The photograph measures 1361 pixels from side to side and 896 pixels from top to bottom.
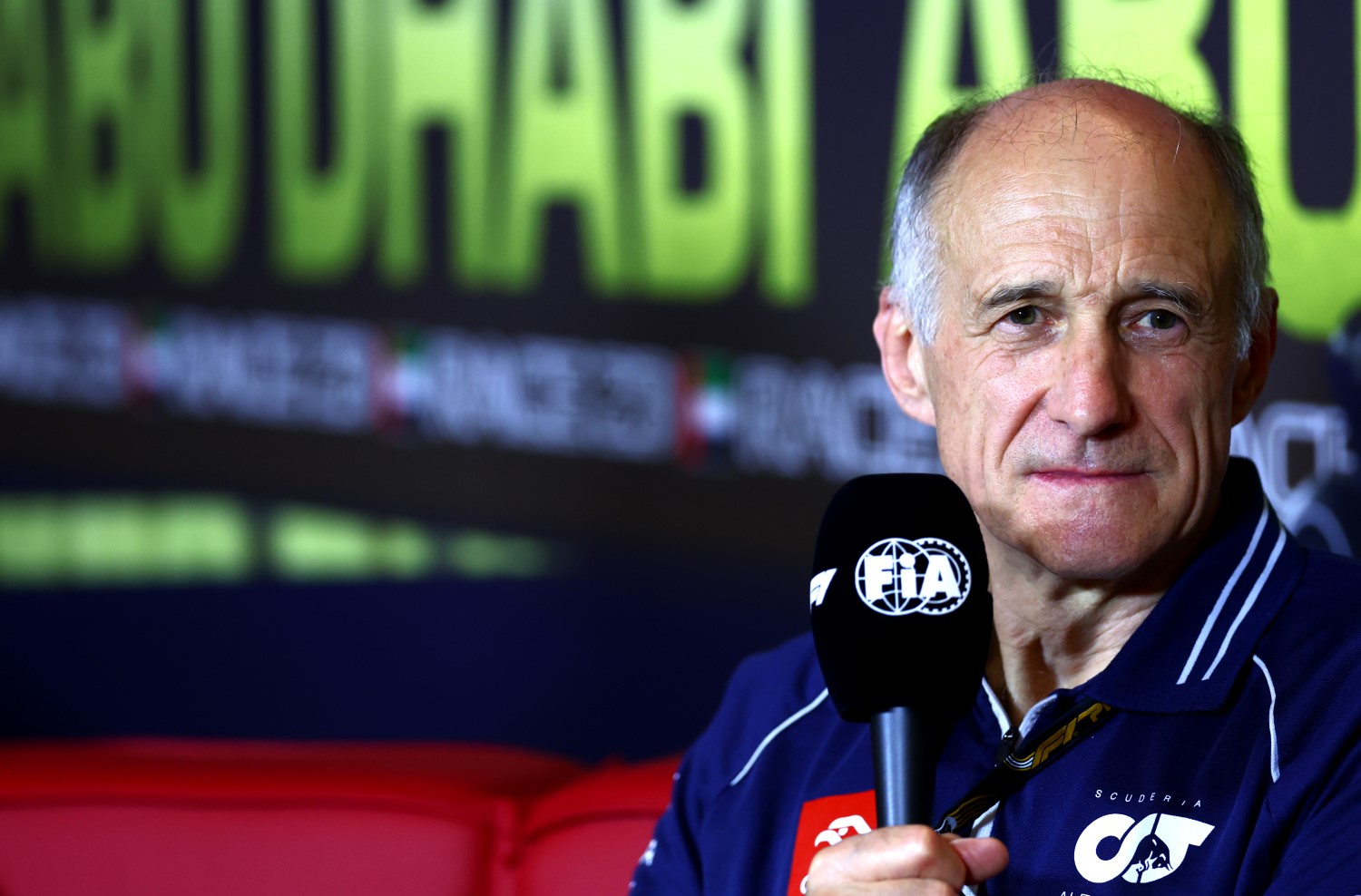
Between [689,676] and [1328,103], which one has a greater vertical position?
[1328,103]

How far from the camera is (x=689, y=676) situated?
2.15m

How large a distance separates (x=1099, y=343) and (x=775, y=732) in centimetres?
43

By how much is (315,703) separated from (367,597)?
7.0 inches

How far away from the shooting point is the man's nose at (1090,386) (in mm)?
1071

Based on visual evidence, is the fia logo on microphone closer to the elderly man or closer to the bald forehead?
the elderly man

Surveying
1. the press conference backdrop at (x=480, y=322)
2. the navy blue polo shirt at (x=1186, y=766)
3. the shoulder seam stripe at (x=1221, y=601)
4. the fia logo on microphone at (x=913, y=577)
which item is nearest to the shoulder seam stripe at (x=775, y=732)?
the navy blue polo shirt at (x=1186, y=766)

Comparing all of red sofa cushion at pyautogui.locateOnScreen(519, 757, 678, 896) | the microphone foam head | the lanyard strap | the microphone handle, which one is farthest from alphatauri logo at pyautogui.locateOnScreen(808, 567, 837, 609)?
red sofa cushion at pyautogui.locateOnScreen(519, 757, 678, 896)

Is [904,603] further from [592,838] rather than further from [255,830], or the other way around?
[255,830]

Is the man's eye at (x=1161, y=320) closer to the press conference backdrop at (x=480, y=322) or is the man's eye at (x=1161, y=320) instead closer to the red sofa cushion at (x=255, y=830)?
the press conference backdrop at (x=480, y=322)

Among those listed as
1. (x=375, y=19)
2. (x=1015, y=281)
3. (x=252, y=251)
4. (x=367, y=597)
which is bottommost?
(x=367, y=597)

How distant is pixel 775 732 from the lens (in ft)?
4.30

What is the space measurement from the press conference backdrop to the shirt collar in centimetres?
58

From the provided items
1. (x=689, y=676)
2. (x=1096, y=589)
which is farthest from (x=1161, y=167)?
(x=689, y=676)

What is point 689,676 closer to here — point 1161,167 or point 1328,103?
point 1328,103
